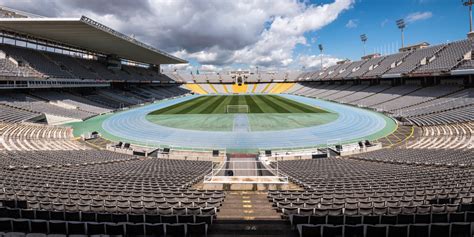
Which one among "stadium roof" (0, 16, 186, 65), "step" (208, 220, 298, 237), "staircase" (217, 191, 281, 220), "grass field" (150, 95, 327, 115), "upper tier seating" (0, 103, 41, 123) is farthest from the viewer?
"grass field" (150, 95, 327, 115)

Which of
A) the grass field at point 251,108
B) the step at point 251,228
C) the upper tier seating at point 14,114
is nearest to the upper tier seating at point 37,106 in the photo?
the upper tier seating at point 14,114

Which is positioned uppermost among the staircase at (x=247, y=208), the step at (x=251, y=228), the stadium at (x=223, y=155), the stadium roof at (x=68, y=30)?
the stadium roof at (x=68, y=30)

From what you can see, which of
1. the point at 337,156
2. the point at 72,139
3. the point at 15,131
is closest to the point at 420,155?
the point at 337,156

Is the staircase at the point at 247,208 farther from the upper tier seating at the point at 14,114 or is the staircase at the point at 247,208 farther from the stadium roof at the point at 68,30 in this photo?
the stadium roof at the point at 68,30

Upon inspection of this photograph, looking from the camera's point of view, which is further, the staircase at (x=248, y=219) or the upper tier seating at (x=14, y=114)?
the upper tier seating at (x=14, y=114)

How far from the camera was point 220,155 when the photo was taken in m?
19.9

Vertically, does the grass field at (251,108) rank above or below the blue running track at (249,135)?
above

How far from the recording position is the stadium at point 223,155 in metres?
6.09

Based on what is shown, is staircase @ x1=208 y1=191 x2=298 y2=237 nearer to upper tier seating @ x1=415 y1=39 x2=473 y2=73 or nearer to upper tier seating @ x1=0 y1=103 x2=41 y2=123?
upper tier seating @ x1=0 y1=103 x2=41 y2=123

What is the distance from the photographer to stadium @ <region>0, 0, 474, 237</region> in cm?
609

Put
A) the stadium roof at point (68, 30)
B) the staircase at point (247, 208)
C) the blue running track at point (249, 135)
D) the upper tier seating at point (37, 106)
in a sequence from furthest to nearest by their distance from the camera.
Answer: the upper tier seating at point (37, 106), the stadium roof at point (68, 30), the blue running track at point (249, 135), the staircase at point (247, 208)

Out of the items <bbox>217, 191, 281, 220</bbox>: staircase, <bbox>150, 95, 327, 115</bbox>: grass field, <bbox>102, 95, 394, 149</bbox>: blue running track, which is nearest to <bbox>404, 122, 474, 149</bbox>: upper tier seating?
<bbox>102, 95, 394, 149</bbox>: blue running track

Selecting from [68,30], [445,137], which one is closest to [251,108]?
[445,137]

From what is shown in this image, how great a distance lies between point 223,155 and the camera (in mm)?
19922
